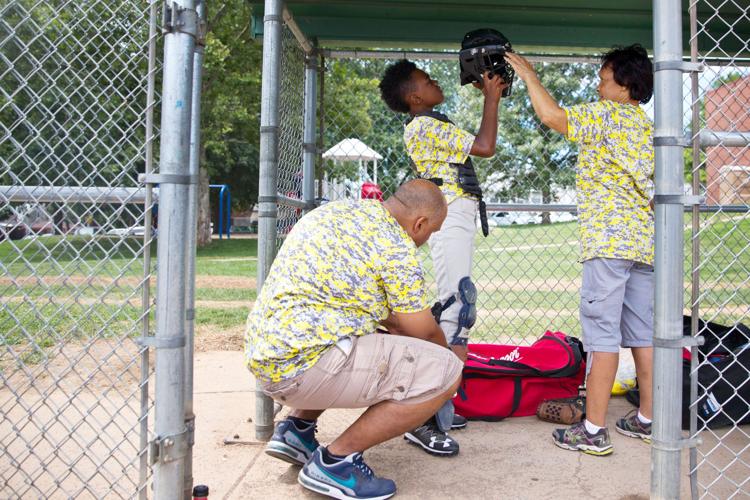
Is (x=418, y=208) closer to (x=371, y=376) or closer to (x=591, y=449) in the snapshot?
(x=371, y=376)

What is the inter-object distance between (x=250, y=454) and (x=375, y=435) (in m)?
0.97

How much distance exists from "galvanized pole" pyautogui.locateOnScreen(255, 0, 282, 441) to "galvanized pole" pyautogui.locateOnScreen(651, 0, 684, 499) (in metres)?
2.05

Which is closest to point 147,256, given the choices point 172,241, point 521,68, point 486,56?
point 172,241

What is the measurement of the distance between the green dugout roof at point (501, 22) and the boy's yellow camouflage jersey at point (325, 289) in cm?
228

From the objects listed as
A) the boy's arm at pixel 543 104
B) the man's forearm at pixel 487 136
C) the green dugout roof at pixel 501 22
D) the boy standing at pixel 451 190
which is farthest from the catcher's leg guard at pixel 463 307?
the green dugout roof at pixel 501 22

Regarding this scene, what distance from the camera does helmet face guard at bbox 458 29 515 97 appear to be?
3652mm

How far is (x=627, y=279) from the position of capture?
3.44 metres

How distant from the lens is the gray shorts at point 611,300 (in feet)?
11.1

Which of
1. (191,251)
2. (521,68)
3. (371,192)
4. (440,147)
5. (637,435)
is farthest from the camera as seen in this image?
(371,192)

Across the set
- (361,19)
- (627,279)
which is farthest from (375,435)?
(361,19)

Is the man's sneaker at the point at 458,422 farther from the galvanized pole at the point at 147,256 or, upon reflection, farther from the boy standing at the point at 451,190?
the galvanized pole at the point at 147,256

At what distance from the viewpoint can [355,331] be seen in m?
2.75

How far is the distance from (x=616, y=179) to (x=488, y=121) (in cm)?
75

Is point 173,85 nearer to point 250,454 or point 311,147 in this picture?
point 250,454
